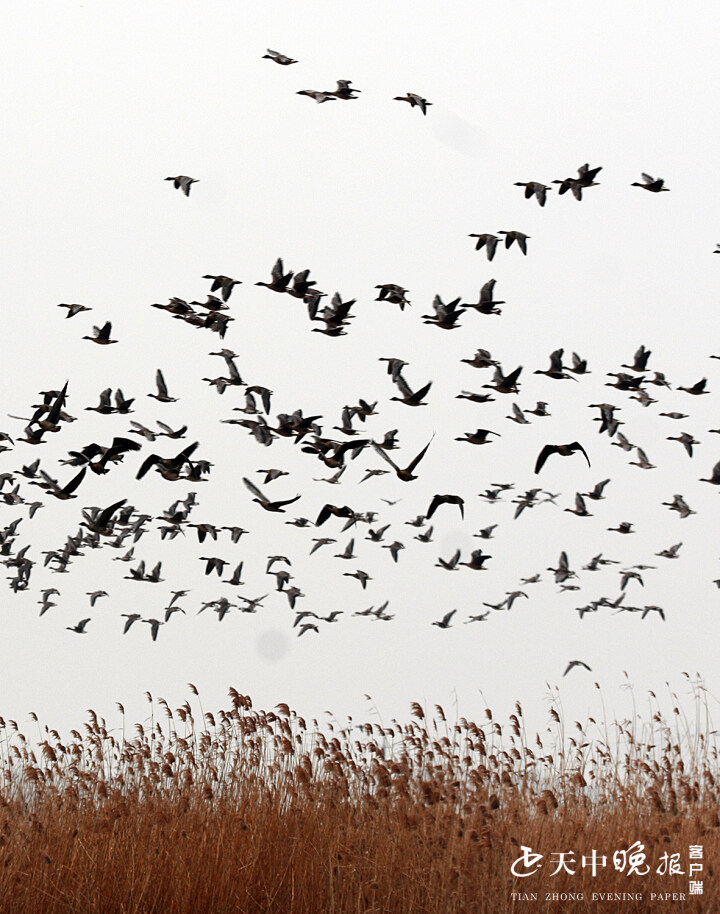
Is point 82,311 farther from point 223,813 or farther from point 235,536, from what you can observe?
point 223,813

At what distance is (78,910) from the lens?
25.8 ft

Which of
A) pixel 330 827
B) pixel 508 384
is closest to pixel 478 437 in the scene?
pixel 508 384

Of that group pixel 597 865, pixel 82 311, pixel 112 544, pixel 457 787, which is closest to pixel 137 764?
pixel 457 787

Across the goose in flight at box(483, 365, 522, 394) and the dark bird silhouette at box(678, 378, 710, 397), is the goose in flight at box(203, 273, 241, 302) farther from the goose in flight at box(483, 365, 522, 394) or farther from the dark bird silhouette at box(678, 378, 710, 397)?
the dark bird silhouette at box(678, 378, 710, 397)

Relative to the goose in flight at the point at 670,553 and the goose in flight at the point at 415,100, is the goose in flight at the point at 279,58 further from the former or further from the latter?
the goose in flight at the point at 670,553

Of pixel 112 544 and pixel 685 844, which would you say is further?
pixel 112 544

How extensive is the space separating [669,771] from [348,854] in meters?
3.99

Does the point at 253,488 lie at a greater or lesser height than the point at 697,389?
lesser

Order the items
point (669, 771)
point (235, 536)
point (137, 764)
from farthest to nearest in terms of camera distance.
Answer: point (235, 536) → point (669, 771) → point (137, 764)

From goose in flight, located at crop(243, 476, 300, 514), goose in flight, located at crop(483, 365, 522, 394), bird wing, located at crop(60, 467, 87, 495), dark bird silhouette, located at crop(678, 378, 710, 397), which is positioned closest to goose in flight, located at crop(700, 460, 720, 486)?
dark bird silhouette, located at crop(678, 378, 710, 397)

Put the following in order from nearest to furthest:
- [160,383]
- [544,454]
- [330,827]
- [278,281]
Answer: [330,827]
[544,454]
[278,281]
[160,383]

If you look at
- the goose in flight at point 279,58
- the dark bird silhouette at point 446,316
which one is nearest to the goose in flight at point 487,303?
the dark bird silhouette at point 446,316

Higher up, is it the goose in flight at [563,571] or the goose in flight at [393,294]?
the goose in flight at [393,294]

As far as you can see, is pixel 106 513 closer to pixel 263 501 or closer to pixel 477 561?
pixel 263 501
